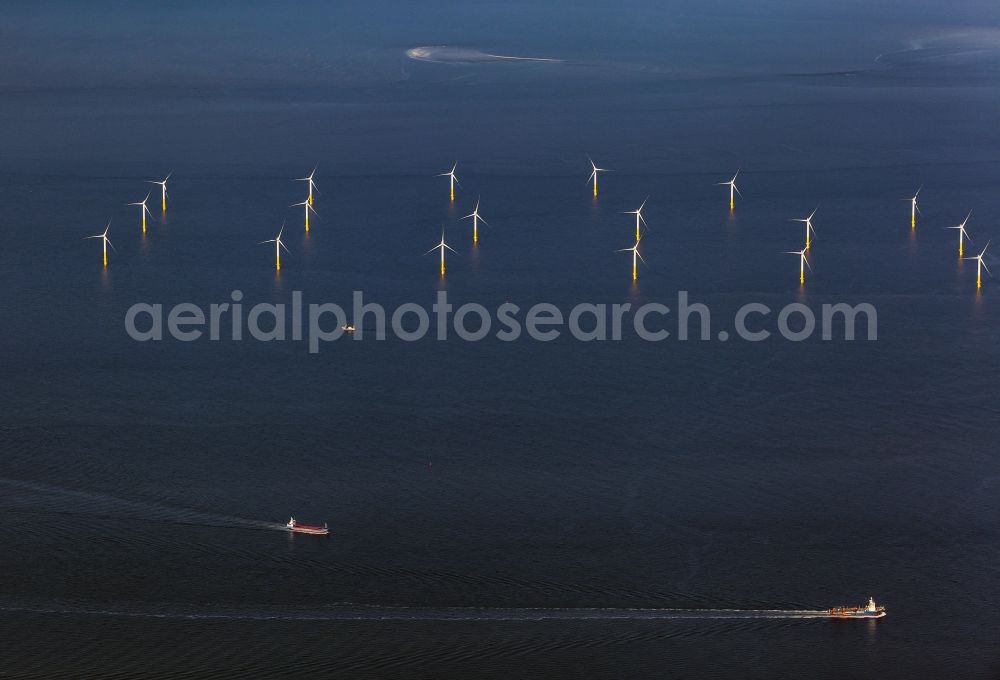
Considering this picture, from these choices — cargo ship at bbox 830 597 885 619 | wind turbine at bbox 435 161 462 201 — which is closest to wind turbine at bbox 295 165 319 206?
wind turbine at bbox 435 161 462 201

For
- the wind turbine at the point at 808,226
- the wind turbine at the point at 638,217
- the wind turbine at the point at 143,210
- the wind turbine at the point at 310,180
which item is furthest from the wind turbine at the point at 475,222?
the wind turbine at the point at 143,210

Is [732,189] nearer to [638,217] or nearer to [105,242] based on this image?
[638,217]

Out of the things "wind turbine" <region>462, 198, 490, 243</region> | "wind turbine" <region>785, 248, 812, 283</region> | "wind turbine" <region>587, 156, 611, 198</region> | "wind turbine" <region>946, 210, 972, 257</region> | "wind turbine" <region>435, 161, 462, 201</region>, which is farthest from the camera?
"wind turbine" <region>587, 156, 611, 198</region>

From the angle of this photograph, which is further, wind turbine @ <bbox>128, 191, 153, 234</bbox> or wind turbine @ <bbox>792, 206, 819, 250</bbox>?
wind turbine @ <bbox>128, 191, 153, 234</bbox>

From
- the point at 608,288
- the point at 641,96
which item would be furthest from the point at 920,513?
the point at 641,96

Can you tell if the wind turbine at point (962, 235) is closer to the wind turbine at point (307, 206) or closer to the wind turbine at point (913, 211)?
the wind turbine at point (913, 211)

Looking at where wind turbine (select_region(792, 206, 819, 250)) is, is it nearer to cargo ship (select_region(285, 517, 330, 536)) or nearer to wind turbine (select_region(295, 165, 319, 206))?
wind turbine (select_region(295, 165, 319, 206))

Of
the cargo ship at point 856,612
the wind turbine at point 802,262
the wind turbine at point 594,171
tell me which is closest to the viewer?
the cargo ship at point 856,612

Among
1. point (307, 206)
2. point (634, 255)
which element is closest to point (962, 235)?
point (634, 255)

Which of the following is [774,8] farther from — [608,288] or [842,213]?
[608,288]
